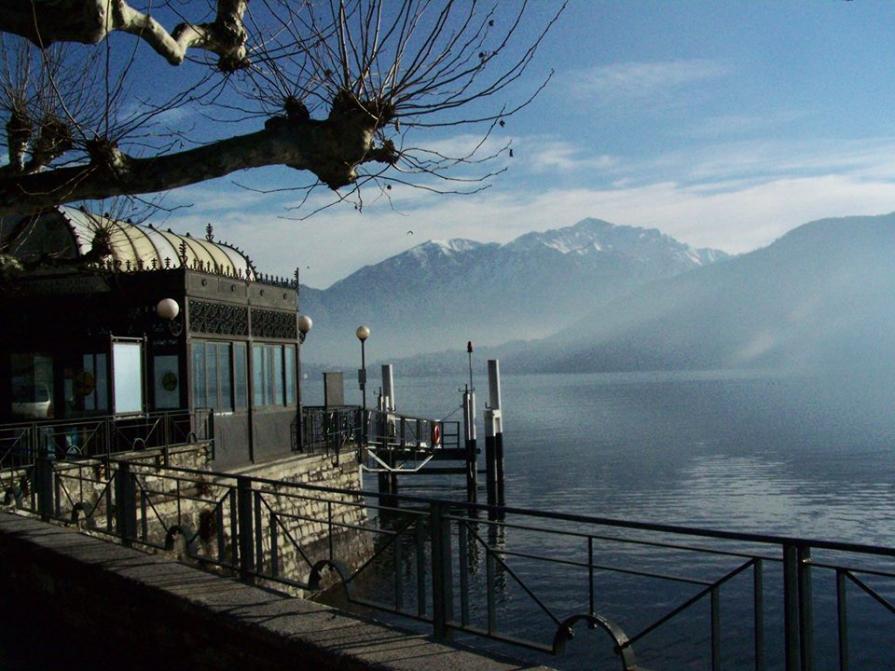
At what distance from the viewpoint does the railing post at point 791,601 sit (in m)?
4.28

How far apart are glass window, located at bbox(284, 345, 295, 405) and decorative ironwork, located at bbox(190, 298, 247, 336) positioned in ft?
5.85

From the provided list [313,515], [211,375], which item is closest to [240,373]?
[211,375]

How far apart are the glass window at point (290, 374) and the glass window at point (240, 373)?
1.72 metres

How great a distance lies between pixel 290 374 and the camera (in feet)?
68.0

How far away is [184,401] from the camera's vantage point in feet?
56.3

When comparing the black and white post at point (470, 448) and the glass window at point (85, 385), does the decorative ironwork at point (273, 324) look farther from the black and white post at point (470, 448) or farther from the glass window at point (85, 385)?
the black and white post at point (470, 448)

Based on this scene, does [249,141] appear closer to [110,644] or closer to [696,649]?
[110,644]

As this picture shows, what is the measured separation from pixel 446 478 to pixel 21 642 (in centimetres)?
3203

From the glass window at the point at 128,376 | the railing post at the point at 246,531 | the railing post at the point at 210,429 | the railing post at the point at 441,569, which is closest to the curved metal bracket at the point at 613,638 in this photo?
the railing post at the point at 441,569

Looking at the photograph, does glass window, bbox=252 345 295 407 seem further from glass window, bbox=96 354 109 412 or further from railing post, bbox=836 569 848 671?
railing post, bbox=836 569 848 671

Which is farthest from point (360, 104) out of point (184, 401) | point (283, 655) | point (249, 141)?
point (184, 401)

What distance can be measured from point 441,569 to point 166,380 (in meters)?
12.9

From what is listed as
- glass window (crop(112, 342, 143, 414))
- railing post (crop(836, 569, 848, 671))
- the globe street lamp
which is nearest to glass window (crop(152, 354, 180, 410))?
glass window (crop(112, 342, 143, 414))

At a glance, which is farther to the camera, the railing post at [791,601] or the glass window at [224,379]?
the glass window at [224,379]
